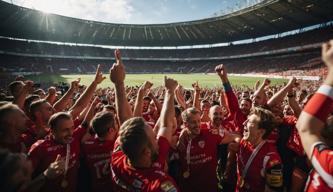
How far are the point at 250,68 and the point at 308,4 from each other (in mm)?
15514

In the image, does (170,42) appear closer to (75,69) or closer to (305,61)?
(75,69)

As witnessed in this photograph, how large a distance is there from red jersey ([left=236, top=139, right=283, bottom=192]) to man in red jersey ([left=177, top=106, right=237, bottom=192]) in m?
0.53

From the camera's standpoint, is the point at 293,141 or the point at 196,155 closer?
the point at 196,155

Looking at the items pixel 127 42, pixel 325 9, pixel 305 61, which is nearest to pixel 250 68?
pixel 305 61

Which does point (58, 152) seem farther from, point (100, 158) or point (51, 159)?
point (100, 158)

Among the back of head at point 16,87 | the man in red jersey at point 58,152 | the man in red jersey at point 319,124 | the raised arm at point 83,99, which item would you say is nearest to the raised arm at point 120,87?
the man in red jersey at point 58,152

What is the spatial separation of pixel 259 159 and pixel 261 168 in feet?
0.35

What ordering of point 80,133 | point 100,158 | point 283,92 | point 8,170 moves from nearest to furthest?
point 8,170 → point 100,158 → point 80,133 → point 283,92

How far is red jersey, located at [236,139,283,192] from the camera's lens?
111 inches

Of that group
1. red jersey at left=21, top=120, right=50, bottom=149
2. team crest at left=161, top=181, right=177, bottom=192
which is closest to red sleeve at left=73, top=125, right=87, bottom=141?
red jersey at left=21, top=120, right=50, bottom=149

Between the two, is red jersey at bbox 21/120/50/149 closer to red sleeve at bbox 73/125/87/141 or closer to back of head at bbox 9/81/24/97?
red sleeve at bbox 73/125/87/141

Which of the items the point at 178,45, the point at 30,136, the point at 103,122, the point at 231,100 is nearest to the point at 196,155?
the point at 231,100

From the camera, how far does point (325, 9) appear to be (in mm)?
38250

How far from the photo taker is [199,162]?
12.3 ft
